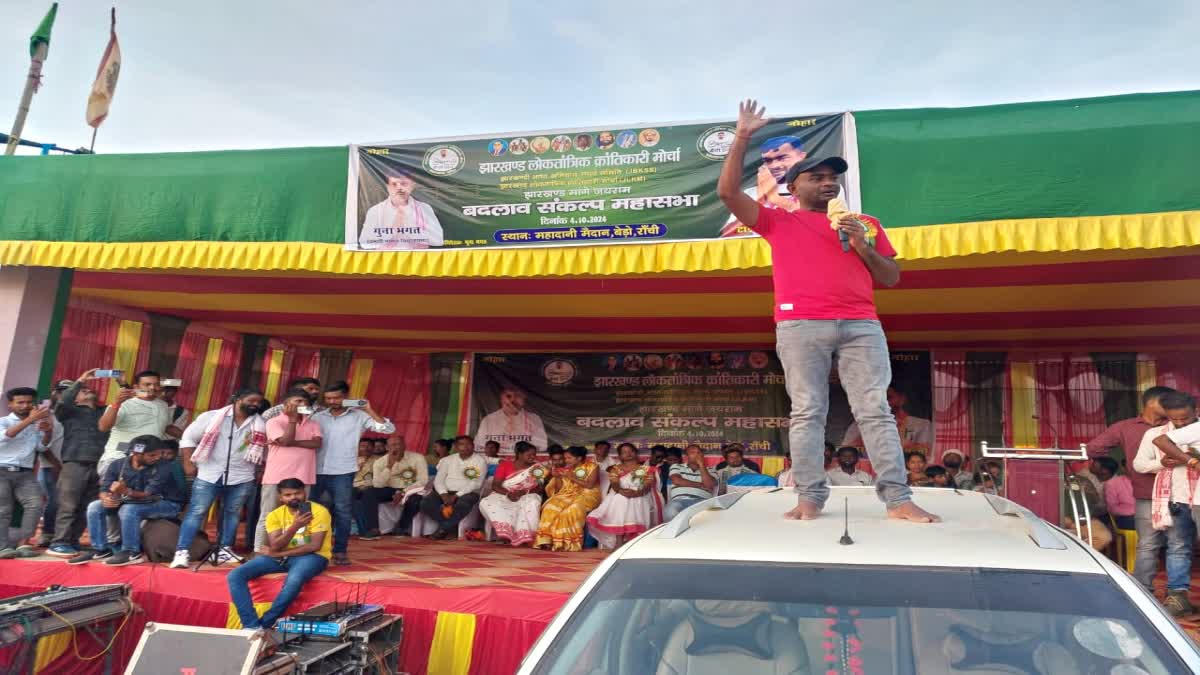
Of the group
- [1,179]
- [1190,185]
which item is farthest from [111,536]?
[1190,185]

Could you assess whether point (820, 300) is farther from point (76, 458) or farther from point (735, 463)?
point (76, 458)

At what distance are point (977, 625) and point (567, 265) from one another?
15.1 ft

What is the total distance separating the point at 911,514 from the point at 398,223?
16.3 ft

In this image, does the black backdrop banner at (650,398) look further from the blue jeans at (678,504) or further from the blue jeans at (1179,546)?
the blue jeans at (1179,546)

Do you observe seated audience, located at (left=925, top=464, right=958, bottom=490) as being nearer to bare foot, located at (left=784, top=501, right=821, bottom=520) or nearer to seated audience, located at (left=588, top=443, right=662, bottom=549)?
seated audience, located at (left=588, top=443, right=662, bottom=549)

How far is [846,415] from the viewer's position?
422 inches

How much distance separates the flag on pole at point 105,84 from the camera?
11016 mm

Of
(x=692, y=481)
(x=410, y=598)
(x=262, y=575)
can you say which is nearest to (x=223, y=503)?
(x=262, y=575)

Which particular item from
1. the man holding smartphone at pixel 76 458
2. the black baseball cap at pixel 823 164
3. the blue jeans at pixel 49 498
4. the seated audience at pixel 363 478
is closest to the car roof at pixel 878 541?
the black baseball cap at pixel 823 164

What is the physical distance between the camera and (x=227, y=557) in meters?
6.34

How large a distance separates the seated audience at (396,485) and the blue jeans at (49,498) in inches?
126

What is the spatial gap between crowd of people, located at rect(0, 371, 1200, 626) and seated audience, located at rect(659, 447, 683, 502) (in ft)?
0.09

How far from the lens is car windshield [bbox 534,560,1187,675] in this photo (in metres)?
1.64

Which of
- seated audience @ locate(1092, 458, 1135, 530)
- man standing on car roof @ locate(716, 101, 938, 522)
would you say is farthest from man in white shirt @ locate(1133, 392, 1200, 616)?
man standing on car roof @ locate(716, 101, 938, 522)
